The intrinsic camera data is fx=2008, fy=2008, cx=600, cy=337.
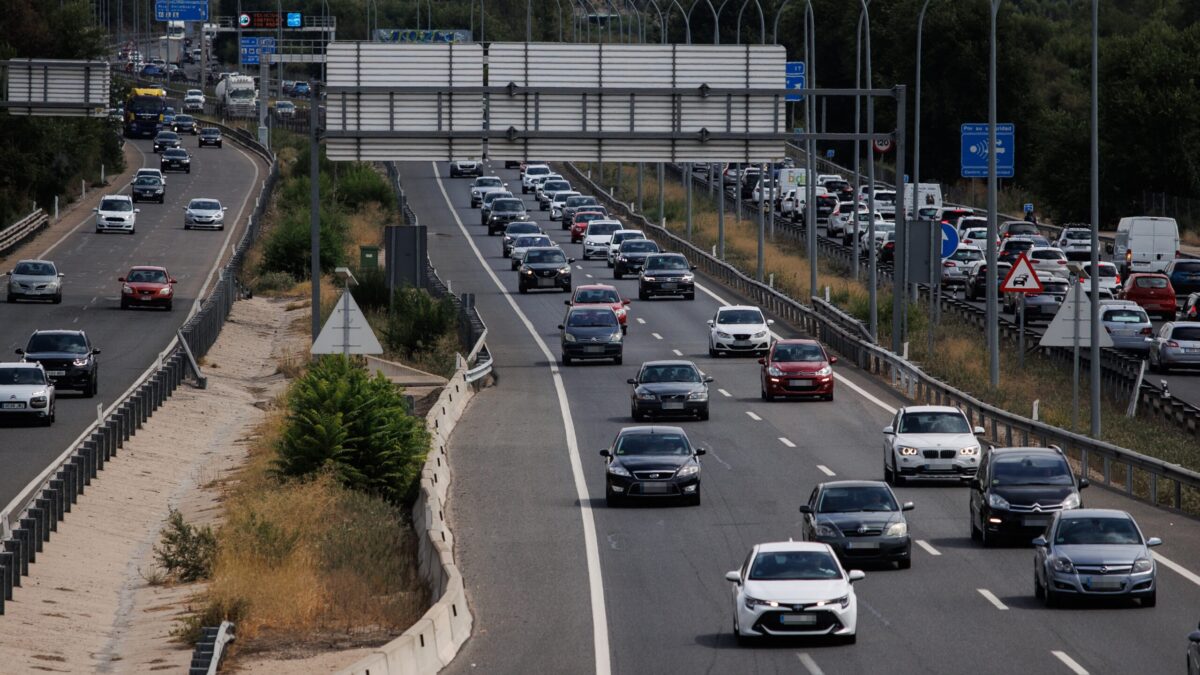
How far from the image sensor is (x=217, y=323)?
6200 centimetres

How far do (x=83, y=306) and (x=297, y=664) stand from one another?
47.1 meters

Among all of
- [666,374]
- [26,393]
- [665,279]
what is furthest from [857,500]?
[665,279]

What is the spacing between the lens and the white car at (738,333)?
5438 cm

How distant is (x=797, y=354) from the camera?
45906 millimetres

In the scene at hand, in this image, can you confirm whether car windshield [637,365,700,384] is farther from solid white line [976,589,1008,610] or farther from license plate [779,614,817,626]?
license plate [779,614,817,626]

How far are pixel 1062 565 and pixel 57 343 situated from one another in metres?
29.8

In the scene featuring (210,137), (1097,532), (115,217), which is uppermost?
(210,137)

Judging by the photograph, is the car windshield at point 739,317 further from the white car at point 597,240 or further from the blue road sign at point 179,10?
the blue road sign at point 179,10

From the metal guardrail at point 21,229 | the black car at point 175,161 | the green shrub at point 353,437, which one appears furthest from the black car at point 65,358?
the black car at point 175,161

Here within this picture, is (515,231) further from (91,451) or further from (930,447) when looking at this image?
(930,447)

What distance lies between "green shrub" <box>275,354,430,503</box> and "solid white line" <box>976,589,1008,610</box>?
10977 millimetres

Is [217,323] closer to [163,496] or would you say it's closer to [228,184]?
[163,496]

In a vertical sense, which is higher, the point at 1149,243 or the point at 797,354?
the point at 1149,243

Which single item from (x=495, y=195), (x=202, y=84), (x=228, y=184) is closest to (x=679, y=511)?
(x=495, y=195)
